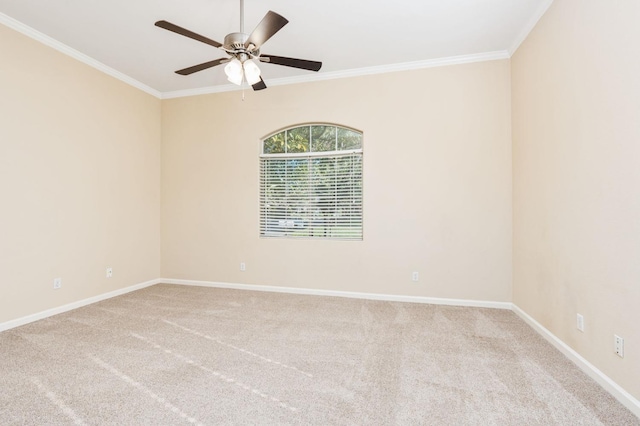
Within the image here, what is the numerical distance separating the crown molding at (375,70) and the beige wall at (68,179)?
1.04 m

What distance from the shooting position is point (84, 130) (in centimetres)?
376

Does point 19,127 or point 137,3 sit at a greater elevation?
point 137,3

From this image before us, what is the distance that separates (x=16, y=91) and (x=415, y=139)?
438 centimetres

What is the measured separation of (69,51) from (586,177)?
208 inches

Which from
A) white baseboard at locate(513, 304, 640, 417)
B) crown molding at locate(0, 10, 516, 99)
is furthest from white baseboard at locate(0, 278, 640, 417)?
crown molding at locate(0, 10, 516, 99)

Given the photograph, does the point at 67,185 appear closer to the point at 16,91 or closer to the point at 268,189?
the point at 16,91

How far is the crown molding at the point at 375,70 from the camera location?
3631 mm

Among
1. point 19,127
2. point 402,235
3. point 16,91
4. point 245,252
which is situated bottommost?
point 245,252

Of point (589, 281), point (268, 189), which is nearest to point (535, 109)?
point (589, 281)

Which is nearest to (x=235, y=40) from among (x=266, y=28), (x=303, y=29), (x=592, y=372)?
(x=266, y=28)

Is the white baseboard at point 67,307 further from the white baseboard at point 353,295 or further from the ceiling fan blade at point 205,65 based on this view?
the ceiling fan blade at point 205,65

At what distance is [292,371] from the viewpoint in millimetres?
2207

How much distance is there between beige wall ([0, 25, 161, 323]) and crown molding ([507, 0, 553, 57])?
5.01 metres

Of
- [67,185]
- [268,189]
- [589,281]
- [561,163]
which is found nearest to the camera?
[589,281]
